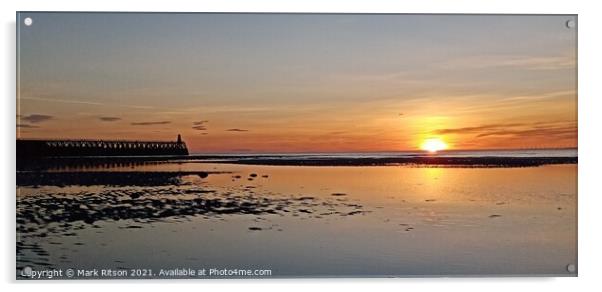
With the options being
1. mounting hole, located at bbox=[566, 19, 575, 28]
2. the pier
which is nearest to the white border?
mounting hole, located at bbox=[566, 19, 575, 28]

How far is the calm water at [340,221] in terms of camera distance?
88.5 inches

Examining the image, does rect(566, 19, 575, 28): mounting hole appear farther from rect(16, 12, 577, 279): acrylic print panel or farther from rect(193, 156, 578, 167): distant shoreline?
rect(193, 156, 578, 167): distant shoreline

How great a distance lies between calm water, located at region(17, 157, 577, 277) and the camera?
2.25 m

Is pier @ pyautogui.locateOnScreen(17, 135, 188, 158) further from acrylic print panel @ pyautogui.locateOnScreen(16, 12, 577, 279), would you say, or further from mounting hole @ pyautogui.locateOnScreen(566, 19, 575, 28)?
mounting hole @ pyautogui.locateOnScreen(566, 19, 575, 28)

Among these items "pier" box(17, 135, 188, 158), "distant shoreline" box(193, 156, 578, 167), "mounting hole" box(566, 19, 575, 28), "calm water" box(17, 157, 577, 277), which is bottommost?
"calm water" box(17, 157, 577, 277)

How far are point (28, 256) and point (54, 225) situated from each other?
10 centimetres

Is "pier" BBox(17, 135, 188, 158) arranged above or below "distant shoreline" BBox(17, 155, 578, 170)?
above

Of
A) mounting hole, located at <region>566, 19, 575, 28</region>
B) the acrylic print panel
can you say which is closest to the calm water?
the acrylic print panel

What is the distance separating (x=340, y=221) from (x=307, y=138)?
24cm
